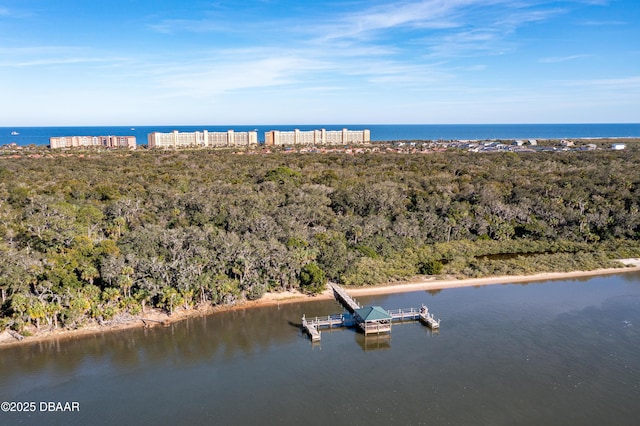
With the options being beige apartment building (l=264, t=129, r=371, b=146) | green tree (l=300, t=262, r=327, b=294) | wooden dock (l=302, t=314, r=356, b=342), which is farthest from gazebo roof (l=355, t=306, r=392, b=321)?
beige apartment building (l=264, t=129, r=371, b=146)

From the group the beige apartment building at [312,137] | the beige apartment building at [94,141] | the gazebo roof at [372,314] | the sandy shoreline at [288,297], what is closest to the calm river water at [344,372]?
the sandy shoreline at [288,297]

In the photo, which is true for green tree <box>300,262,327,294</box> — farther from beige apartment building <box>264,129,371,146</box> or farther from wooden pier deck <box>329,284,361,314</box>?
beige apartment building <box>264,129,371,146</box>

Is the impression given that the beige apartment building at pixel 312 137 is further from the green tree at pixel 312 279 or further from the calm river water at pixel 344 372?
the calm river water at pixel 344 372

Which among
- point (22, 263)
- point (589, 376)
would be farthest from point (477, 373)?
point (22, 263)

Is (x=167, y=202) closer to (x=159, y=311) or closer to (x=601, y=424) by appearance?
(x=159, y=311)

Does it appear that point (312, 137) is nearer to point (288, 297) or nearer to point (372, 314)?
point (288, 297)
